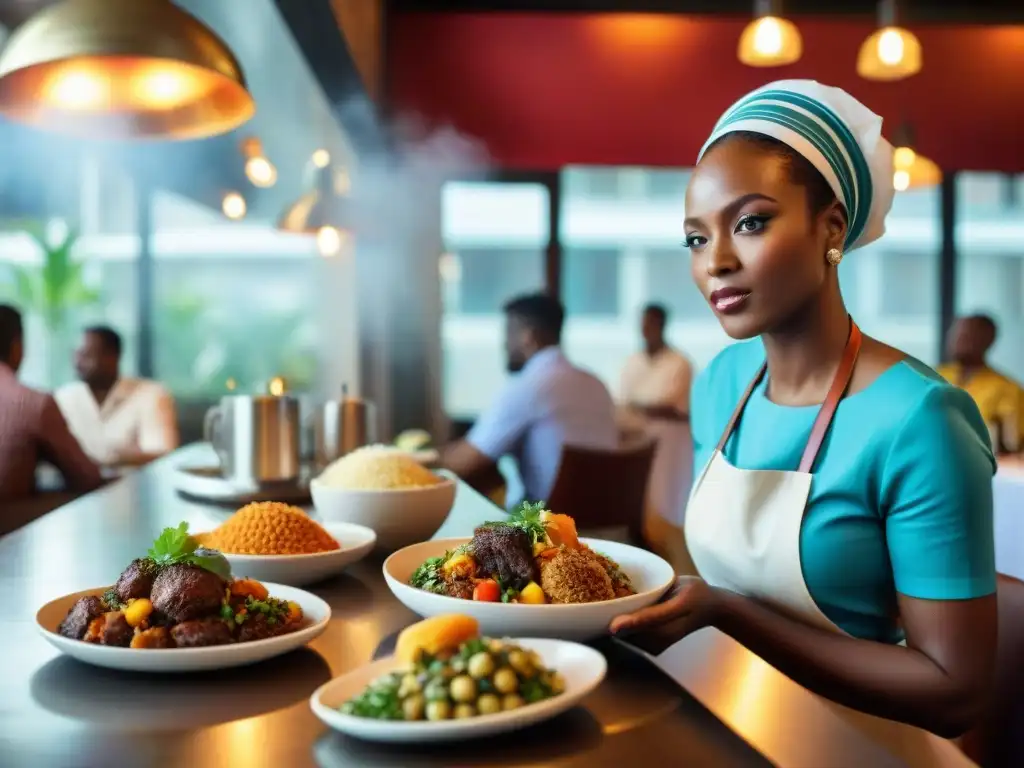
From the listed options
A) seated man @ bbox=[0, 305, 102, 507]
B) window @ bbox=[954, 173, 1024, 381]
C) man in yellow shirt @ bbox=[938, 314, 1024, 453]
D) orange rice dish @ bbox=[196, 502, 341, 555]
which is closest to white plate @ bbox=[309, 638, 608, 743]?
orange rice dish @ bbox=[196, 502, 341, 555]

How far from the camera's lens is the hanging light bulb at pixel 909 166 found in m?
4.69

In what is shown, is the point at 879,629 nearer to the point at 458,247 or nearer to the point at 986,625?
the point at 986,625

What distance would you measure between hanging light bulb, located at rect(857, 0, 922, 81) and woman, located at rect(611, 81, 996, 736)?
3.36 metres

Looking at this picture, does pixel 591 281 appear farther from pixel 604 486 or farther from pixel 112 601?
pixel 112 601

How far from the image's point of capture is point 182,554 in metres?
1.00

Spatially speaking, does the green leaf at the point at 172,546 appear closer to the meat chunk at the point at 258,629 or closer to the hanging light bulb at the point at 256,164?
the meat chunk at the point at 258,629

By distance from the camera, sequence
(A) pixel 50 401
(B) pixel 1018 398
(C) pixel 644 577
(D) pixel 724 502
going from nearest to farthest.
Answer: (C) pixel 644 577 < (D) pixel 724 502 < (A) pixel 50 401 < (B) pixel 1018 398

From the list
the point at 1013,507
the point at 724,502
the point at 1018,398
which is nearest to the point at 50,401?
the point at 724,502

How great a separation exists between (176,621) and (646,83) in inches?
233

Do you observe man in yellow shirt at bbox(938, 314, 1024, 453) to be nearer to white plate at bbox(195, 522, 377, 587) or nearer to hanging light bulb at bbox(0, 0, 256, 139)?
hanging light bulb at bbox(0, 0, 256, 139)

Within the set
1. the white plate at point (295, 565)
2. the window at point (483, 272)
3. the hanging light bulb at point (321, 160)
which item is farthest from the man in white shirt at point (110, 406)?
the white plate at point (295, 565)

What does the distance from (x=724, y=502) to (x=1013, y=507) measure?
231cm

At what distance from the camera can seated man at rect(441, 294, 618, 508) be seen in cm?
359

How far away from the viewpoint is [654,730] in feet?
2.71
